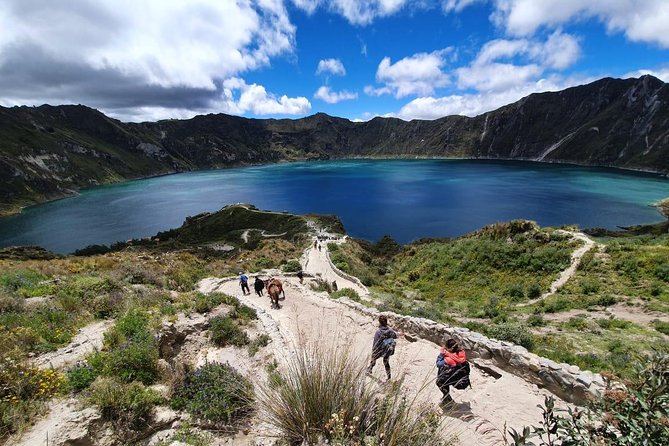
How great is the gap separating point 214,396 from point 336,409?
3428mm

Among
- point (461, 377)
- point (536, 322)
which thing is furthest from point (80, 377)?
point (536, 322)

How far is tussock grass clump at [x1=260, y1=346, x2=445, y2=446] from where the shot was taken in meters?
4.27

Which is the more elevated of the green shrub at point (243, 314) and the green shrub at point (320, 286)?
the green shrub at point (243, 314)

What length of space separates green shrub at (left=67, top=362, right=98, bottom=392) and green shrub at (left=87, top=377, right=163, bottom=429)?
286 mm

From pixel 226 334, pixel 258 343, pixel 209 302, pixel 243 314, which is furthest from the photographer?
pixel 209 302

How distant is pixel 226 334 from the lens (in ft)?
35.4

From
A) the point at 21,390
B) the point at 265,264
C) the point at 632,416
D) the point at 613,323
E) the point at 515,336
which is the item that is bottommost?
the point at 265,264

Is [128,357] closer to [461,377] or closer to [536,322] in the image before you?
[461,377]

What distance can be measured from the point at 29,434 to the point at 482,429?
8.01 metres

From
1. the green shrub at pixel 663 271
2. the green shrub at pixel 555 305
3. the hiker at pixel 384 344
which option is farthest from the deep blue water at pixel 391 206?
the hiker at pixel 384 344

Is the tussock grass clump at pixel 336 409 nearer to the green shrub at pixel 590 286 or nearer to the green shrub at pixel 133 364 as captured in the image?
the green shrub at pixel 133 364

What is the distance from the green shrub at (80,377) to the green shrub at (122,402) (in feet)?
0.94

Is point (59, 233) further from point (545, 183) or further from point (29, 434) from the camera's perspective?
point (545, 183)

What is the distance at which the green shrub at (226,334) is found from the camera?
418 inches
